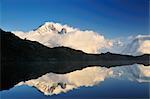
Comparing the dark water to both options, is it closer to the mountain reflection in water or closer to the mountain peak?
the mountain reflection in water

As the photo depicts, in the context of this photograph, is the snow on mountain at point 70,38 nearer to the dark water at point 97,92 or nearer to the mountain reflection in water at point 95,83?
the mountain reflection in water at point 95,83

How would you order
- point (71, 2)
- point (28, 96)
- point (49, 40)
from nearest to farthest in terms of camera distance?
point (28, 96), point (71, 2), point (49, 40)

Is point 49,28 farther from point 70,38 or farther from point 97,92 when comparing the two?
point 97,92

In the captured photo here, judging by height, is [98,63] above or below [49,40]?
below

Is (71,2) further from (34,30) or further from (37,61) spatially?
(37,61)

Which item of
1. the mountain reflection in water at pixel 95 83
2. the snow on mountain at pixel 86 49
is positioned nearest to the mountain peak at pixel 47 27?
the snow on mountain at pixel 86 49

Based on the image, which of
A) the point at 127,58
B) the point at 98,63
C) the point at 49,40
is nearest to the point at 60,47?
the point at 49,40

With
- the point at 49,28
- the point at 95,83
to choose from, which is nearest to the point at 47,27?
the point at 49,28

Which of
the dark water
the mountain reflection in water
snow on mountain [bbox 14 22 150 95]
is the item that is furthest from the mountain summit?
the dark water
